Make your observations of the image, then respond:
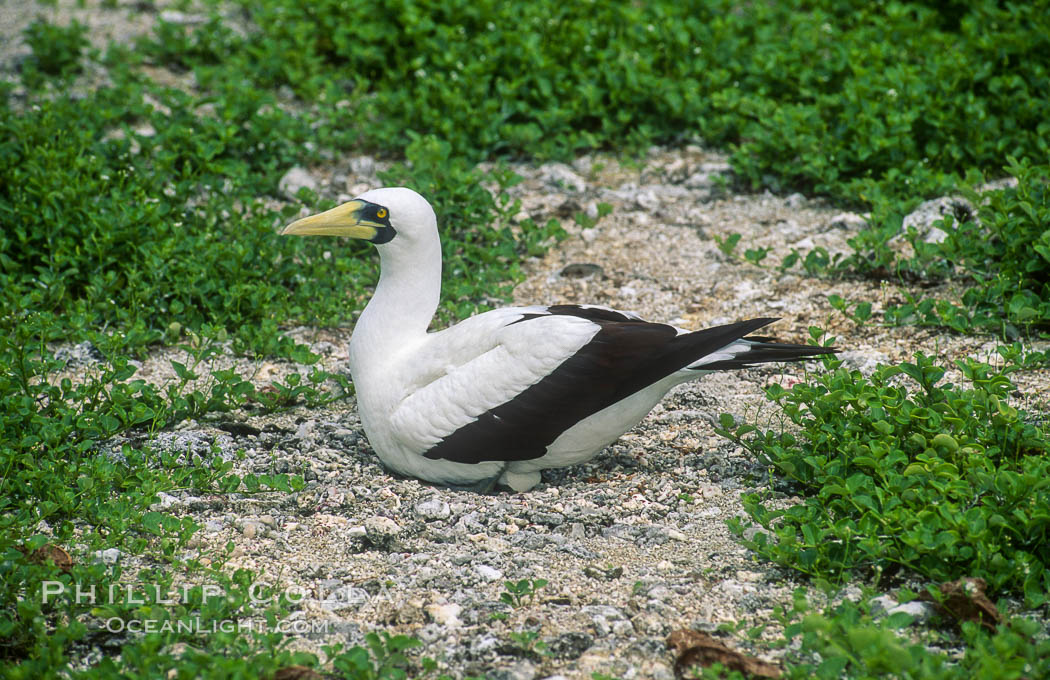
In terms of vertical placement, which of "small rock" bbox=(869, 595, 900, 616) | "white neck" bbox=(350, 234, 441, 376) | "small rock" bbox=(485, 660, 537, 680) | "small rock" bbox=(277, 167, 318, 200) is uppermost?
"white neck" bbox=(350, 234, 441, 376)

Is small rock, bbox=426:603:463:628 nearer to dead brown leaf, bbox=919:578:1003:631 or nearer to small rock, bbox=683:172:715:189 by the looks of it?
dead brown leaf, bbox=919:578:1003:631

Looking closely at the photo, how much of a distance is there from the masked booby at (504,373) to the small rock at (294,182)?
8.43ft

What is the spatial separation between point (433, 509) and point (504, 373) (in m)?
0.59

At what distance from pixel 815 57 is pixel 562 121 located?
190 centimetres

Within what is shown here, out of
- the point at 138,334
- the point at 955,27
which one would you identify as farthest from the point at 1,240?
the point at 955,27

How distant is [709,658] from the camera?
125 inches

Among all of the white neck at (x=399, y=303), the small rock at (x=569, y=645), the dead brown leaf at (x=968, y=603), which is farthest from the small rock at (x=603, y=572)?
the white neck at (x=399, y=303)

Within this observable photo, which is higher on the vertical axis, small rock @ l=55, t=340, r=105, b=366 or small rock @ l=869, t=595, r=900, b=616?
small rock @ l=869, t=595, r=900, b=616

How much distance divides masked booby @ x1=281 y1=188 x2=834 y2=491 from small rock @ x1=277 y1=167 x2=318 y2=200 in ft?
8.43

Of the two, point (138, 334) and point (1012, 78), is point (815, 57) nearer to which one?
point (1012, 78)

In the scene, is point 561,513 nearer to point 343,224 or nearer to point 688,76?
point 343,224

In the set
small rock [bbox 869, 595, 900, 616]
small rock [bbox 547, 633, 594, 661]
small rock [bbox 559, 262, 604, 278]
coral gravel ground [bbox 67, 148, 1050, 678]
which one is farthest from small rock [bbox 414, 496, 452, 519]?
small rock [bbox 559, 262, 604, 278]

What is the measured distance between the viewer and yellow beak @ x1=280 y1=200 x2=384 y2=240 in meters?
4.51

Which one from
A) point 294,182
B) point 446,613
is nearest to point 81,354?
point 294,182
